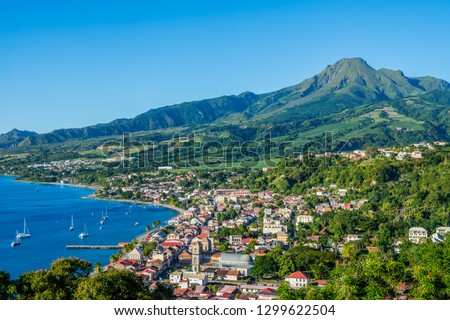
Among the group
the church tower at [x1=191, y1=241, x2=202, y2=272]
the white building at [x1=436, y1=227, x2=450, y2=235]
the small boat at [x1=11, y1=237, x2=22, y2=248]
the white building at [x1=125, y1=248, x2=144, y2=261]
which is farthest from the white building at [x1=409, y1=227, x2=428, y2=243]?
the small boat at [x1=11, y1=237, x2=22, y2=248]

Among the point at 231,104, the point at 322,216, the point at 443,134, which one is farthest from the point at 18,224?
the point at 231,104

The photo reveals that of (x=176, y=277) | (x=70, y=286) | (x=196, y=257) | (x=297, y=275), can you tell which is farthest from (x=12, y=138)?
(x=70, y=286)

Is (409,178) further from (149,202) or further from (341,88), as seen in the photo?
(341,88)

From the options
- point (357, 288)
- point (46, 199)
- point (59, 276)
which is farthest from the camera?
point (46, 199)

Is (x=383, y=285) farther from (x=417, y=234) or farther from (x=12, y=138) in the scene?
(x=12, y=138)

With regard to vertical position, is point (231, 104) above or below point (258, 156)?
above

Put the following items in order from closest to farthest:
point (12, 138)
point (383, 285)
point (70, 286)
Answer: point (383, 285) < point (70, 286) < point (12, 138)
